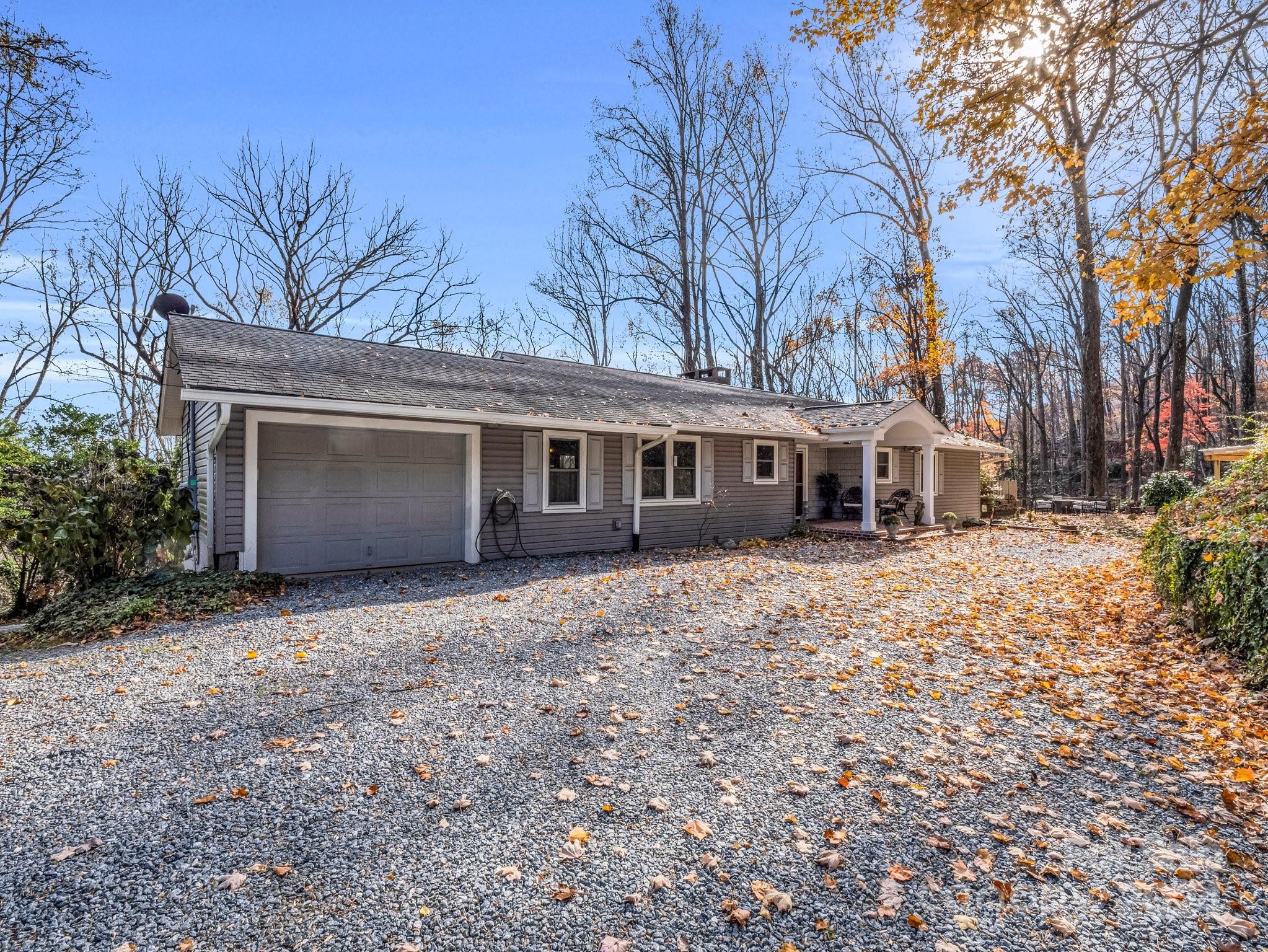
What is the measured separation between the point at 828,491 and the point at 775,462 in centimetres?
357

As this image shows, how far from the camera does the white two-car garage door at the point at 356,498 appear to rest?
26.1 feet

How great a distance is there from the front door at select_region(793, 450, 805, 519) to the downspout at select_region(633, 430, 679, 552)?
18.7ft

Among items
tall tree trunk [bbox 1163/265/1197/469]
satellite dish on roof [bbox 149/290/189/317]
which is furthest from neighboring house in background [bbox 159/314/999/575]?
tall tree trunk [bbox 1163/265/1197/469]

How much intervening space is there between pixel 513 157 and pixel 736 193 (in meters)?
10.8

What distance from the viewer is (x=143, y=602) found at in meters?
6.24

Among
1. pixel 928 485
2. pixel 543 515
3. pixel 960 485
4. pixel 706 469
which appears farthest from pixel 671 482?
pixel 960 485

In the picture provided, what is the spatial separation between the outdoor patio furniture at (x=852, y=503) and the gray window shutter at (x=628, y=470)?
276 inches

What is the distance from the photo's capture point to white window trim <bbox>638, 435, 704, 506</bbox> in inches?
452

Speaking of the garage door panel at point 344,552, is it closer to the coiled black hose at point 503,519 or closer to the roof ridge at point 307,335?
the coiled black hose at point 503,519

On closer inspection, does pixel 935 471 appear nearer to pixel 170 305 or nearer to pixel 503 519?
pixel 503 519

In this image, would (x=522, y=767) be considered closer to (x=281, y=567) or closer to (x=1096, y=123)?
(x=281, y=567)

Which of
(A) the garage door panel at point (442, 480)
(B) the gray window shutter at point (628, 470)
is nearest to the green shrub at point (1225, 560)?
(B) the gray window shutter at point (628, 470)

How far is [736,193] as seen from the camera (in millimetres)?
24312

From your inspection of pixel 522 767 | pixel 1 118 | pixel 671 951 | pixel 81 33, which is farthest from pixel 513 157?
pixel 671 951
